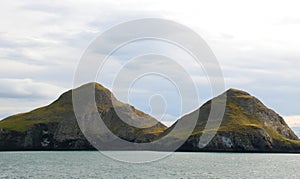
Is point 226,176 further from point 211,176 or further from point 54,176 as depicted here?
point 54,176

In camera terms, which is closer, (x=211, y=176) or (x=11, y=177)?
(x=11, y=177)

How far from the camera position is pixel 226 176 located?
96.3 m

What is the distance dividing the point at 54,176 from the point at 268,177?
43.8 metres

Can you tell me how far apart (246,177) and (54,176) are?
38.8 m

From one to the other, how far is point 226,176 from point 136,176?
19.4 meters

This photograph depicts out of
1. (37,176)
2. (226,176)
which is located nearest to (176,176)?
(226,176)

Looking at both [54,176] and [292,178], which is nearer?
[54,176]

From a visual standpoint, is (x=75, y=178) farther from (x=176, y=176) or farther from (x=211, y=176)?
(x=211, y=176)

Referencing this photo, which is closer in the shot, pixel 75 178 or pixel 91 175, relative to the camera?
pixel 75 178

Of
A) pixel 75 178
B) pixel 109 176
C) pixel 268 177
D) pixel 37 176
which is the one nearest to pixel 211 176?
pixel 268 177

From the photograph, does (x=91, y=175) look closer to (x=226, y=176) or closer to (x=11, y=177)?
Answer: (x=11, y=177)

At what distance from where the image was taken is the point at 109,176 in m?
90.4

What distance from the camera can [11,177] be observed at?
89188 millimetres

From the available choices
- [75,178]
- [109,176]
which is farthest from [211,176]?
[75,178]
